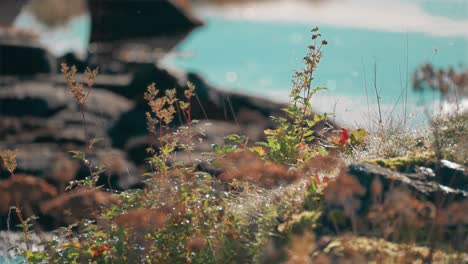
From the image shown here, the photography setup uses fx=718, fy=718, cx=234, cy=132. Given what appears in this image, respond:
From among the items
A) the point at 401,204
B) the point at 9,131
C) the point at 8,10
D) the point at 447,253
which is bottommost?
the point at 9,131

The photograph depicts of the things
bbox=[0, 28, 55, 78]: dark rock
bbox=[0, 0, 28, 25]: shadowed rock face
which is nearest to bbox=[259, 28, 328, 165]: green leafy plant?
bbox=[0, 0, 28, 25]: shadowed rock face

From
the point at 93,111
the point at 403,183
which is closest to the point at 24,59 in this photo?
the point at 93,111

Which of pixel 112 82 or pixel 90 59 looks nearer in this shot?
pixel 112 82

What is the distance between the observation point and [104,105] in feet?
46.1

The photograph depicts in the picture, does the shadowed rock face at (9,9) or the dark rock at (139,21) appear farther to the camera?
the dark rock at (139,21)

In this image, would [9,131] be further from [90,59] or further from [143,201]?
[143,201]

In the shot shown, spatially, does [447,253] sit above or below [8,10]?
below

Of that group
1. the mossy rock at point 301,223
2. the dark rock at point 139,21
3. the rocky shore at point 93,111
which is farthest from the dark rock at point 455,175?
the dark rock at point 139,21

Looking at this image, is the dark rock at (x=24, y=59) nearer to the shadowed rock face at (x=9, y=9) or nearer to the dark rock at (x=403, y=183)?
the shadowed rock face at (x=9, y=9)

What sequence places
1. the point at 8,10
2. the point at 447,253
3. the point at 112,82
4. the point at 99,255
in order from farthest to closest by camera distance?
1. the point at 112,82
2. the point at 8,10
3. the point at 99,255
4. the point at 447,253

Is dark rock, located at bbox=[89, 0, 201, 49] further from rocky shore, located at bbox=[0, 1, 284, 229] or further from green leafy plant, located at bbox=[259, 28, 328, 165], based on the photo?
green leafy plant, located at bbox=[259, 28, 328, 165]

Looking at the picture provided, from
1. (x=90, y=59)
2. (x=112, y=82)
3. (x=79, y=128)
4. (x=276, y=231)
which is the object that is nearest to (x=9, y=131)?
(x=79, y=128)

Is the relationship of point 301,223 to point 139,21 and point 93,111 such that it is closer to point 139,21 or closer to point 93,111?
point 93,111

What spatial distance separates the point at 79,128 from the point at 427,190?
33.0ft
